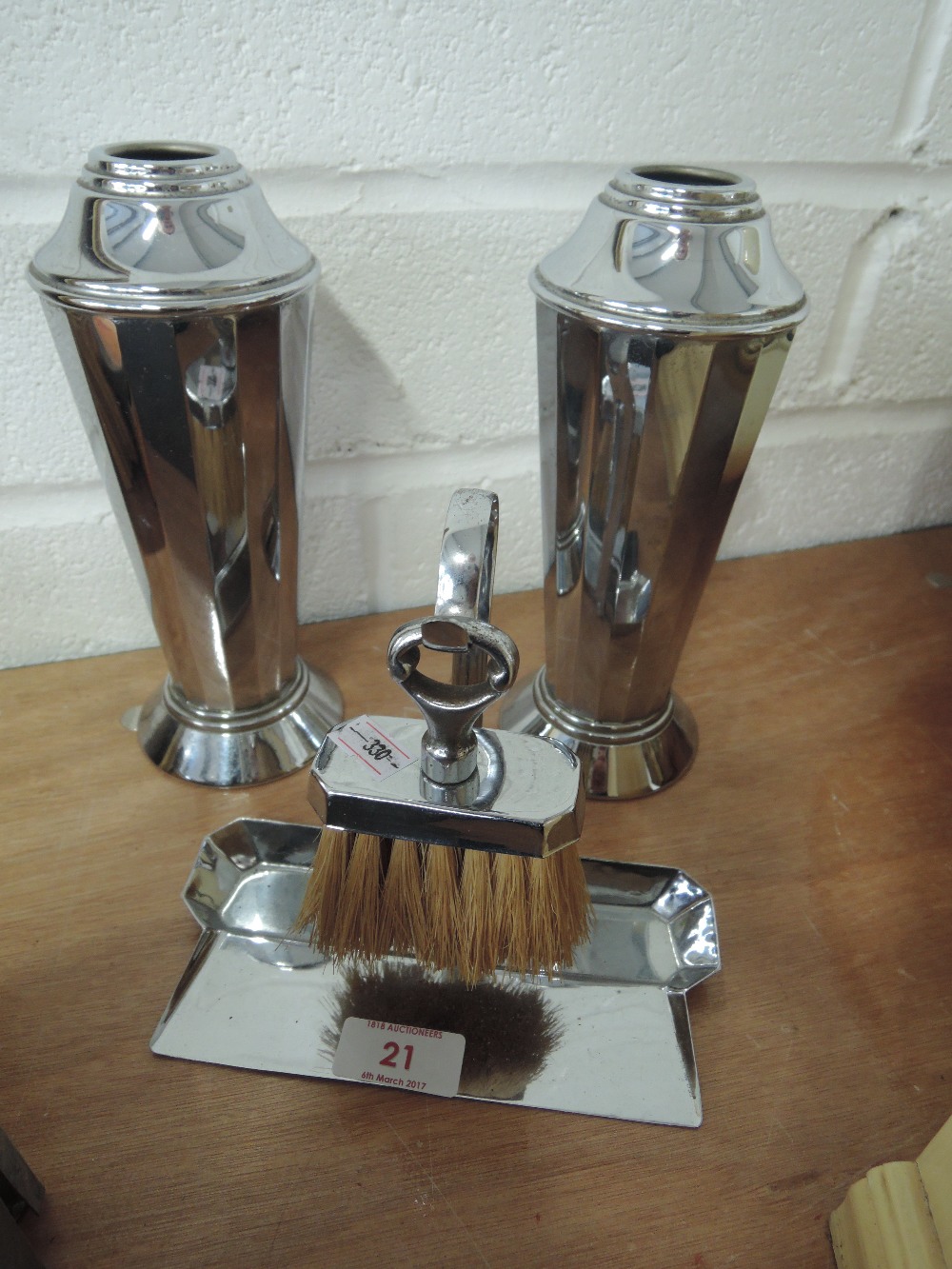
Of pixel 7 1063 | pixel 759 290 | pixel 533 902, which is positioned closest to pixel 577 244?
pixel 759 290

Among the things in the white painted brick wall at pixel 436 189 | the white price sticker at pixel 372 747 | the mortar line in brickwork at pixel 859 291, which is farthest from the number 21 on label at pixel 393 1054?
the mortar line in brickwork at pixel 859 291

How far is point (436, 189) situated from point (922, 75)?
0.27 meters

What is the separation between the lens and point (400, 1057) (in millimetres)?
329

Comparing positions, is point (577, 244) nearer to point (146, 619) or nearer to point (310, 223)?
point (310, 223)

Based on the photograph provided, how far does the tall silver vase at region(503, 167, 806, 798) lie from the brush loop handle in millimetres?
109

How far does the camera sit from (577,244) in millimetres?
348

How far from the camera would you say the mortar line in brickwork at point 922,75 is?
469 mm

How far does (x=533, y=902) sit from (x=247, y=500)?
0.20 m

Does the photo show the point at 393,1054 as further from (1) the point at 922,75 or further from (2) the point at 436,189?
(1) the point at 922,75

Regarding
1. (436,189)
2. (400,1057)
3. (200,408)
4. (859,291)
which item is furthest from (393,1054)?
(859,291)

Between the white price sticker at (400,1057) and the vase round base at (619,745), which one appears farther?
the vase round base at (619,745)

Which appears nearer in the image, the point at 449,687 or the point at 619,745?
the point at 449,687

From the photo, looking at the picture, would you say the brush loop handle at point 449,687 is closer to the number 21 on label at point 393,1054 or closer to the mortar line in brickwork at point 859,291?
the number 21 on label at point 393,1054

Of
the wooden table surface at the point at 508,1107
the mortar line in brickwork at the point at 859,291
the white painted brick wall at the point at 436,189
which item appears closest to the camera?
the wooden table surface at the point at 508,1107
